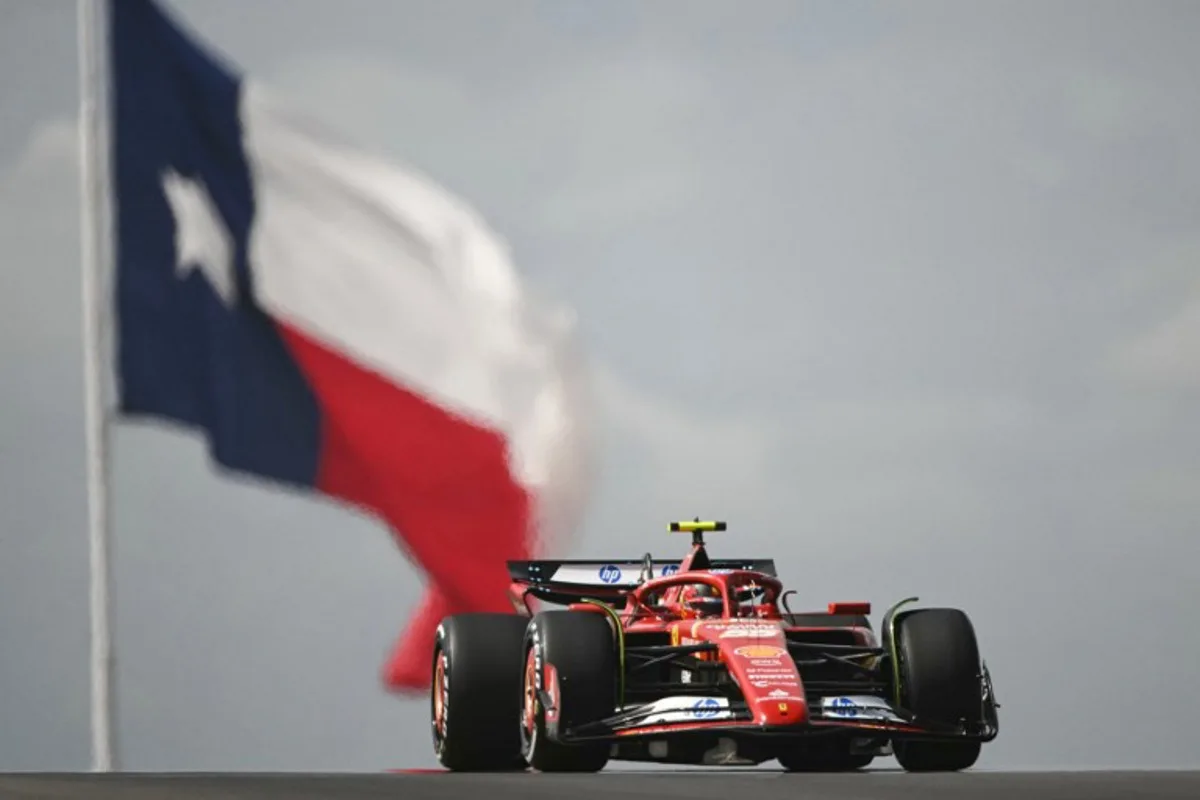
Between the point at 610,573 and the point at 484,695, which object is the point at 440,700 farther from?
the point at 610,573

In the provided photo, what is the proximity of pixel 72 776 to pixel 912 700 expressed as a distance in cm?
640

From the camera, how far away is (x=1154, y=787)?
14.3 metres

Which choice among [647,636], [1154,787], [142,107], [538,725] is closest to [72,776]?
[538,725]

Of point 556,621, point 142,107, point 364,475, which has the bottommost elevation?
point 556,621

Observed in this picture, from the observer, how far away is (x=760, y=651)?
19.2 m

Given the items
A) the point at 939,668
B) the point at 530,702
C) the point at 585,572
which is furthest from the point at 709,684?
the point at 585,572

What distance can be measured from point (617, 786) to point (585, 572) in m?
8.63

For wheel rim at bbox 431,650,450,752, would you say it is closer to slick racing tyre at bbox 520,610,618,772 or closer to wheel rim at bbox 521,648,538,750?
wheel rim at bbox 521,648,538,750

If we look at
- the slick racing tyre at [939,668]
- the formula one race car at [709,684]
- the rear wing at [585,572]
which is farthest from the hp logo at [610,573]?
the slick racing tyre at [939,668]

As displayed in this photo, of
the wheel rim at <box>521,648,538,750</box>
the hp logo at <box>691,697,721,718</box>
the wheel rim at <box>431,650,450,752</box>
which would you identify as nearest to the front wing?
the hp logo at <box>691,697,721,718</box>

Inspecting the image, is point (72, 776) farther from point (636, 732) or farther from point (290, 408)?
point (290, 408)

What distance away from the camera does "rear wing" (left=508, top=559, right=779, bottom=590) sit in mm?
23531

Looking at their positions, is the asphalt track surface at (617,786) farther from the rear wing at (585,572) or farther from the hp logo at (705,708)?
the rear wing at (585,572)

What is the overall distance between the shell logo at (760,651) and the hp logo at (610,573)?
4.50 metres
